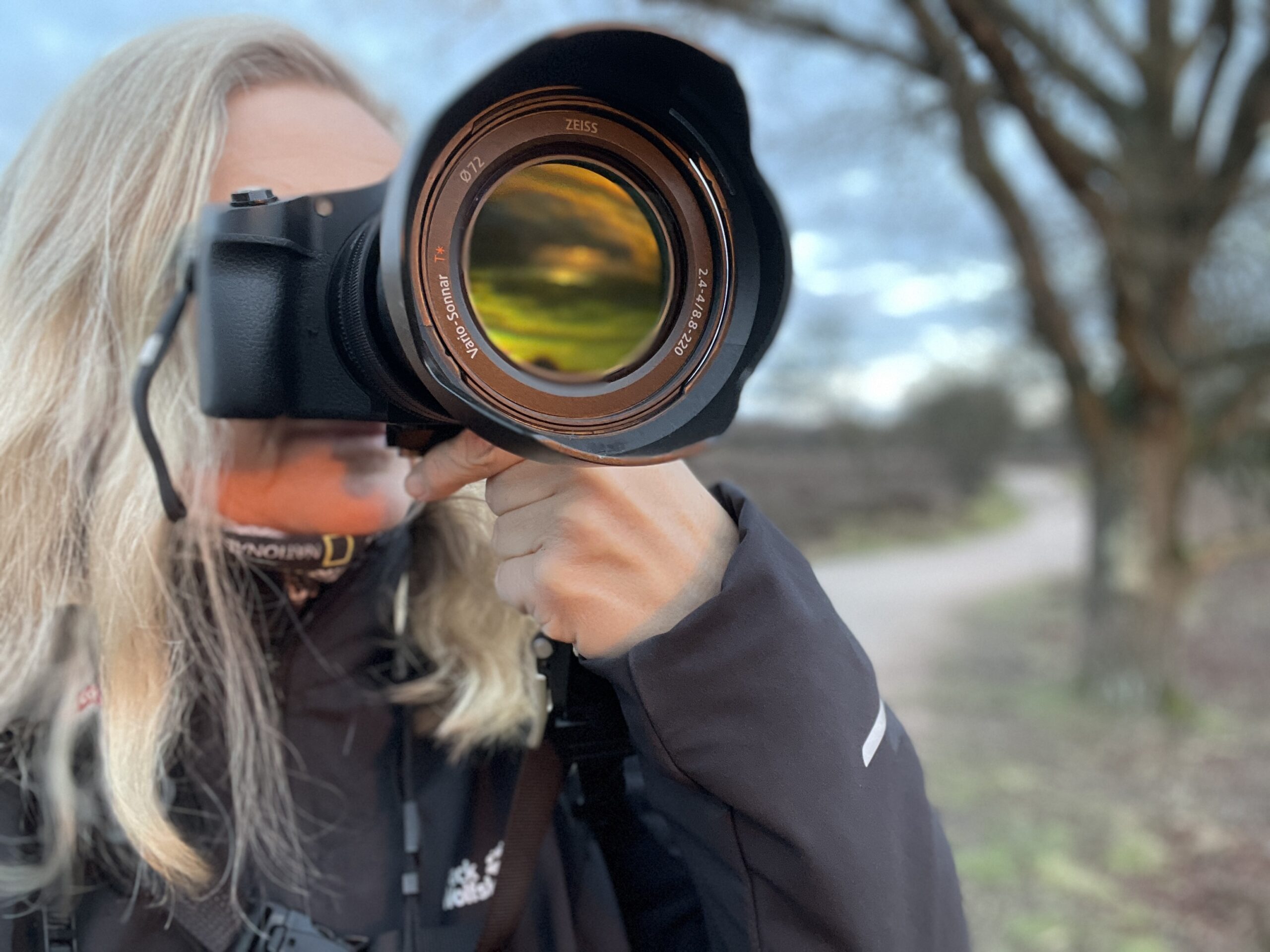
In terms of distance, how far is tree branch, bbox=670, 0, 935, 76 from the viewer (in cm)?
425

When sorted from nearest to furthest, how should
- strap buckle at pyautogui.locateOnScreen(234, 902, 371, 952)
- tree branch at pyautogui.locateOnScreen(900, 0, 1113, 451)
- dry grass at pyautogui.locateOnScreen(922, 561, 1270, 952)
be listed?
strap buckle at pyautogui.locateOnScreen(234, 902, 371, 952) → dry grass at pyautogui.locateOnScreen(922, 561, 1270, 952) → tree branch at pyautogui.locateOnScreen(900, 0, 1113, 451)

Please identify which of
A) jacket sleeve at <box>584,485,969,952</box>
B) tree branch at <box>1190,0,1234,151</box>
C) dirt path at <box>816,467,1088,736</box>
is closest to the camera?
jacket sleeve at <box>584,485,969,952</box>

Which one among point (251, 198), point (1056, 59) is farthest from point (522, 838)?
point (1056, 59)

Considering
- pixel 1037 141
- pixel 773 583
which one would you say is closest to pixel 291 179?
pixel 773 583

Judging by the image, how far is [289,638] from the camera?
1000mm

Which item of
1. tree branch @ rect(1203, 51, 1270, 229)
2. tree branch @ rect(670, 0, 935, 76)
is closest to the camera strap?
tree branch @ rect(670, 0, 935, 76)

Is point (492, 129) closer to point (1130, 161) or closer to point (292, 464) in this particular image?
point (292, 464)

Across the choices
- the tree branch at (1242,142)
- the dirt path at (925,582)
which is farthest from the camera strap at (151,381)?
the tree branch at (1242,142)

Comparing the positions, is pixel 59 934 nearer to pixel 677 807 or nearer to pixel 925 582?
pixel 677 807

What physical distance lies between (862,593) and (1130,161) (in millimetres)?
5171

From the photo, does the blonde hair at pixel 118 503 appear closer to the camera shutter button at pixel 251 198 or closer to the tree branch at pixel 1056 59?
the camera shutter button at pixel 251 198

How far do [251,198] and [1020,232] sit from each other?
4.41m

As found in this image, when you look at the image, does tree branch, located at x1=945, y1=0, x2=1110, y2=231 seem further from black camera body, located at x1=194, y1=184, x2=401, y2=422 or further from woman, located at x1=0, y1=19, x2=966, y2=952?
black camera body, located at x1=194, y1=184, x2=401, y2=422

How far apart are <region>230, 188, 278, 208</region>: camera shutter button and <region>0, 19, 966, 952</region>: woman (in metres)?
0.15
